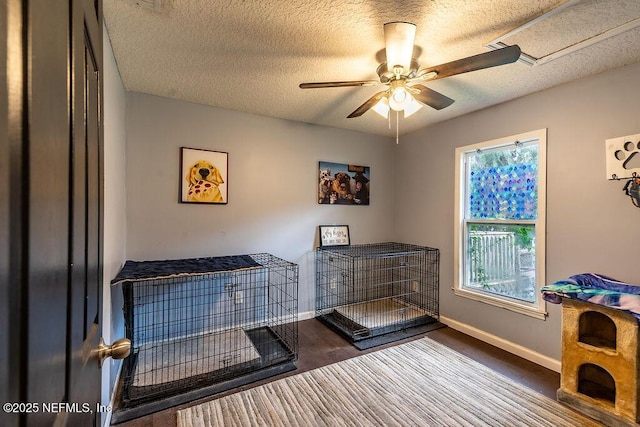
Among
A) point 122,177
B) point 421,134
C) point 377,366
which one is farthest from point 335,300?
point 122,177

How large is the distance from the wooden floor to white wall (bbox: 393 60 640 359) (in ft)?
0.60

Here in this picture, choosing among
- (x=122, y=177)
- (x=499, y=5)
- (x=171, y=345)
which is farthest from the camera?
(x=171, y=345)

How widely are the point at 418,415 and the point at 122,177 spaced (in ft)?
9.11

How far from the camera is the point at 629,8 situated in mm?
1419

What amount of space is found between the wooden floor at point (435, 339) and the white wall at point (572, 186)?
0.60ft

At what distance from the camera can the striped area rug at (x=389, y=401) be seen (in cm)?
174

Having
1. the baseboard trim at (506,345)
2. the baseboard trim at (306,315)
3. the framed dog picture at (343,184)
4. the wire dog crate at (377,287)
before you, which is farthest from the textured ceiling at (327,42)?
the baseboard trim at (306,315)

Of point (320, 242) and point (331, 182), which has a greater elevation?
point (331, 182)

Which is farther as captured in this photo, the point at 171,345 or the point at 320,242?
the point at 320,242

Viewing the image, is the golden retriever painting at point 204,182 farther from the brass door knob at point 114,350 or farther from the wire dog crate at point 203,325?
the brass door knob at point 114,350

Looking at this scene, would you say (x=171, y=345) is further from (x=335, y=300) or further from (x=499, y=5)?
(x=499, y=5)

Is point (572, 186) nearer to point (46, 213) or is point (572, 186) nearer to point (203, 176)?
point (46, 213)
